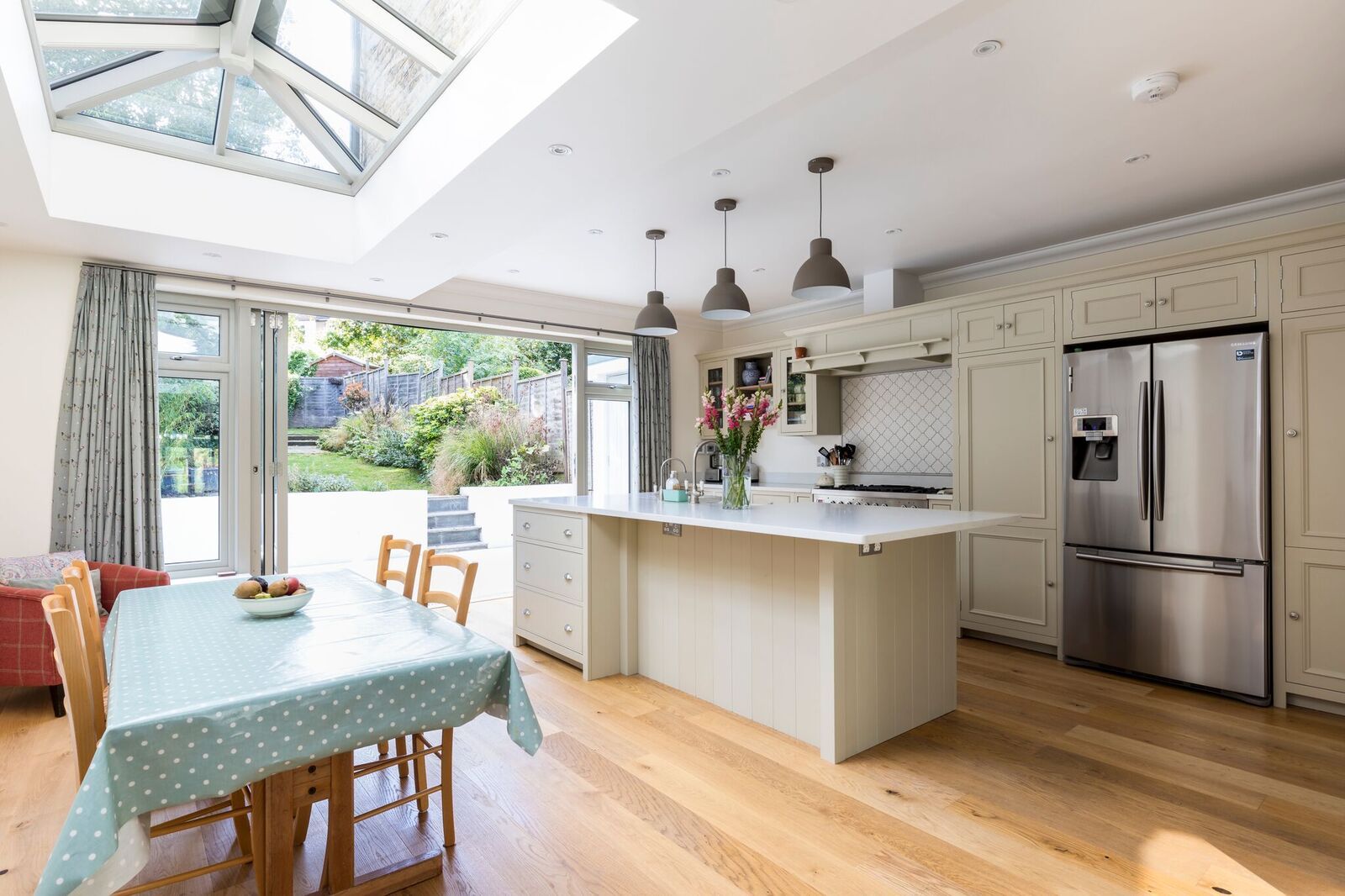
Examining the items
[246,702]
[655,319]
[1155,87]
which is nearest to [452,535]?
[655,319]

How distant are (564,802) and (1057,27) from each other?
3063mm

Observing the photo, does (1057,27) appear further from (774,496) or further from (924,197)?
(774,496)

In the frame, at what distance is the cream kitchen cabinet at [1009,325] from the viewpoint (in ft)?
13.3

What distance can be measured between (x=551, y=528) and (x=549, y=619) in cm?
54

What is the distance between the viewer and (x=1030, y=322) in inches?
163

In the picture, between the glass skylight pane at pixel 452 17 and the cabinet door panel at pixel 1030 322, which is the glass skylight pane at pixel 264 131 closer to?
the glass skylight pane at pixel 452 17

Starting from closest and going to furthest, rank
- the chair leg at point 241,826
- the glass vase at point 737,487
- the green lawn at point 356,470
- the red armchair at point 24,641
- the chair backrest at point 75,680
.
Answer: the chair backrest at point 75,680, the chair leg at point 241,826, the red armchair at point 24,641, the glass vase at point 737,487, the green lawn at point 356,470

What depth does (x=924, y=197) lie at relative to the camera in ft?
12.0

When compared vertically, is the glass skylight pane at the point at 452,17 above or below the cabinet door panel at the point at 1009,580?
above

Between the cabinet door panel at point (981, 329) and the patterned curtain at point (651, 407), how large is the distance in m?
2.95

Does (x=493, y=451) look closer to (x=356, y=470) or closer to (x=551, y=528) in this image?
(x=356, y=470)

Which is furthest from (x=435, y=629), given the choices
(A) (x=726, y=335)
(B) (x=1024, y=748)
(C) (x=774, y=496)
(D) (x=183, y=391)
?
(A) (x=726, y=335)

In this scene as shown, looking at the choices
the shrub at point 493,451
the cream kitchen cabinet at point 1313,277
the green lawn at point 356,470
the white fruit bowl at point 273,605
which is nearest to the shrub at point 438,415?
the shrub at point 493,451

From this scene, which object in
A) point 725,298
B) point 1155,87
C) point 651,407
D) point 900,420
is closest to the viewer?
point 1155,87
